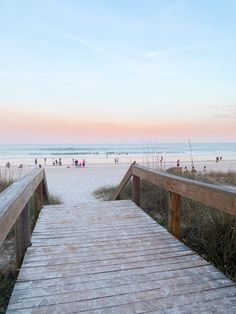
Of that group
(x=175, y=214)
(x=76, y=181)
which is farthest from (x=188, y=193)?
(x=76, y=181)

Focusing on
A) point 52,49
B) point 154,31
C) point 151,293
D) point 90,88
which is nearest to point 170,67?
point 154,31

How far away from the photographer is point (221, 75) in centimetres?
1248

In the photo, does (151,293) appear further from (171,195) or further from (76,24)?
(76,24)

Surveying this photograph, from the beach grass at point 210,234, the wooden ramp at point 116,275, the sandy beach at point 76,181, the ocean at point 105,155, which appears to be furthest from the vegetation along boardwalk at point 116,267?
the ocean at point 105,155

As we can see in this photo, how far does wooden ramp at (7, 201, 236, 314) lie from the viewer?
2059 millimetres

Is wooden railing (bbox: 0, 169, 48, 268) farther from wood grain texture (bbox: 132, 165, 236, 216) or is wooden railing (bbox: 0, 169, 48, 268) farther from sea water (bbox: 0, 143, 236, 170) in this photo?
sea water (bbox: 0, 143, 236, 170)

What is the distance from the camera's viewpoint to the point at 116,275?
255 cm

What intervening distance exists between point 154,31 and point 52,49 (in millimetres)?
4026

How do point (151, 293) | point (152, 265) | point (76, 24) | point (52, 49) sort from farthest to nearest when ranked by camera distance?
1. point (52, 49)
2. point (76, 24)
3. point (152, 265)
4. point (151, 293)

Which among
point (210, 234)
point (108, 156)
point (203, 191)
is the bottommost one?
point (210, 234)

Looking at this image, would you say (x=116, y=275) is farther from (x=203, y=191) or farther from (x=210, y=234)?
(x=210, y=234)

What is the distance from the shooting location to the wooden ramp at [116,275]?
2059 millimetres

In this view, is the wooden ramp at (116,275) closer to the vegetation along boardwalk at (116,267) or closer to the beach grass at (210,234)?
the vegetation along boardwalk at (116,267)

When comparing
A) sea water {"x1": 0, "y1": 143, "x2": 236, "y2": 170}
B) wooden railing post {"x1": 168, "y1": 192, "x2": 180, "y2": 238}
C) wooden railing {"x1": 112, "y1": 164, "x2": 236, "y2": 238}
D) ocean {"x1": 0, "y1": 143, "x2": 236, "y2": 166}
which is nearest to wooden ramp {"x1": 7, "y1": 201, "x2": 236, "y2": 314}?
wooden railing post {"x1": 168, "y1": 192, "x2": 180, "y2": 238}
